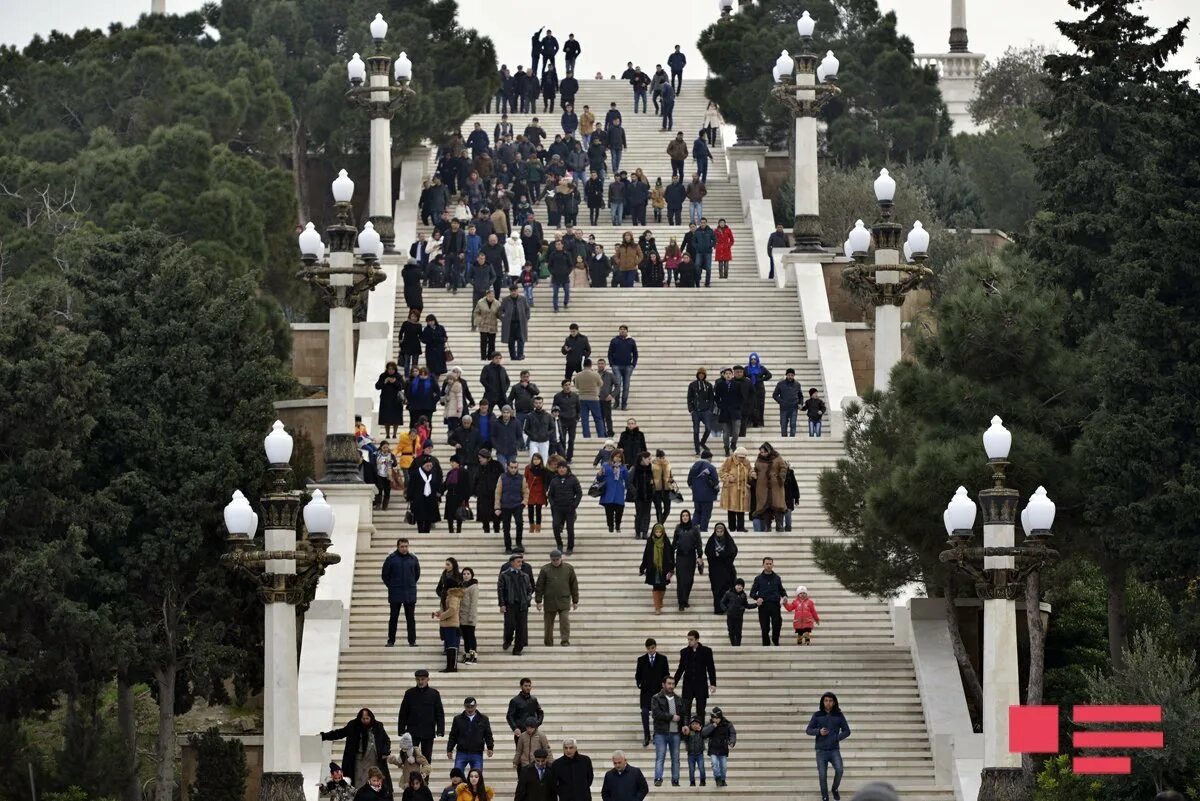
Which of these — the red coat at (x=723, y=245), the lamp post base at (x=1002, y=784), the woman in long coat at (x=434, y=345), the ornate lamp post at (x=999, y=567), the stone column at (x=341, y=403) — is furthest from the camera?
the red coat at (x=723, y=245)

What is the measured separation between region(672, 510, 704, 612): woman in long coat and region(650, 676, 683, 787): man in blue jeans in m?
3.62

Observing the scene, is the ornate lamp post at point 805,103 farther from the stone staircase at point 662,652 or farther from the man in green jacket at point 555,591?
the man in green jacket at point 555,591

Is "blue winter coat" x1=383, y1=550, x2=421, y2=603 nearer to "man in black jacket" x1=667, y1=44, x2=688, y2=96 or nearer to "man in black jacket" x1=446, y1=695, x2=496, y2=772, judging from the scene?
"man in black jacket" x1=446, y1=695, x2=496, y2=772

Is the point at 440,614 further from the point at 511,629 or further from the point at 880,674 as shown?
the point at 880,674

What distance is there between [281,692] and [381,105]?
58.2 ft

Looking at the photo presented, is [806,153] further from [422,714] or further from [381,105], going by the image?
[422,714]

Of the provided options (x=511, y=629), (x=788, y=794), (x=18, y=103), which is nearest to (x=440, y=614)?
(x=511, y=629)

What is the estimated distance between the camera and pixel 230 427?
36.9 m

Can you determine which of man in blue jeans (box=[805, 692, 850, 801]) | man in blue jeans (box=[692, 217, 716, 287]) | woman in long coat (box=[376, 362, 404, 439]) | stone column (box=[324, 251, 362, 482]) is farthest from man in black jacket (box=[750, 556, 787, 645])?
man in blue jeans (box=[692, 217, 716, 287])

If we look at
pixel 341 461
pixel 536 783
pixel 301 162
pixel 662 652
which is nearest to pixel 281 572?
pixel 536 783

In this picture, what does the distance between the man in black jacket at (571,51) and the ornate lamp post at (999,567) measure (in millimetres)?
33537

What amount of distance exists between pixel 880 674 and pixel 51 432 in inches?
380

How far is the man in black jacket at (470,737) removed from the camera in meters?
30.0

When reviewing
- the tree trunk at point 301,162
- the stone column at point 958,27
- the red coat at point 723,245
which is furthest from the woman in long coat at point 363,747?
the stone column at point 958,27
